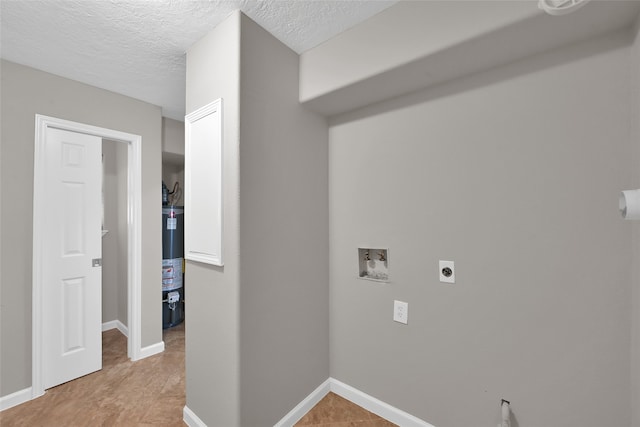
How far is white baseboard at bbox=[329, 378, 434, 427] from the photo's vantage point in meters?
1.75

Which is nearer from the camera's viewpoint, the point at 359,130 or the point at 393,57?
the point at 393,57

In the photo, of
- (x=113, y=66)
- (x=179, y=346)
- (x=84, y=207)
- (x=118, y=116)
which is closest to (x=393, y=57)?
(x=113, y=66)

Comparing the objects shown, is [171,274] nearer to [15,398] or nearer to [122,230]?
[122,230]

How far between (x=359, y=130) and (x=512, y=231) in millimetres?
1188

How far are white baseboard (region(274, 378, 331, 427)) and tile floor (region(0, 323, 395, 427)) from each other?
3cm

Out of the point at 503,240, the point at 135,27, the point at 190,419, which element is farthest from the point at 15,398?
the point at 503,240

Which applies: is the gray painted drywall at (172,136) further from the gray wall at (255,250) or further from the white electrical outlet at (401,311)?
the white electrical outlet at (401,311)

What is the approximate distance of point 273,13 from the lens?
153 centimetres

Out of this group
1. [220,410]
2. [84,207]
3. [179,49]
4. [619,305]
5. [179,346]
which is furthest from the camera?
[179,346]

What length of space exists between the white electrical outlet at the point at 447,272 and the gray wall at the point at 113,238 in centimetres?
354

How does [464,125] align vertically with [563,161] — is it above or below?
above

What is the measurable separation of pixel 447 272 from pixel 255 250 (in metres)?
1.18

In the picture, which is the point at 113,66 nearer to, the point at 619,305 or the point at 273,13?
the point at 273,13

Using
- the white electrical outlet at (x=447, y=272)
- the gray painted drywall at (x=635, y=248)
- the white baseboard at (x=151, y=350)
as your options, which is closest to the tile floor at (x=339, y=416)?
the white electrical outlet at (x=447, y=272)
